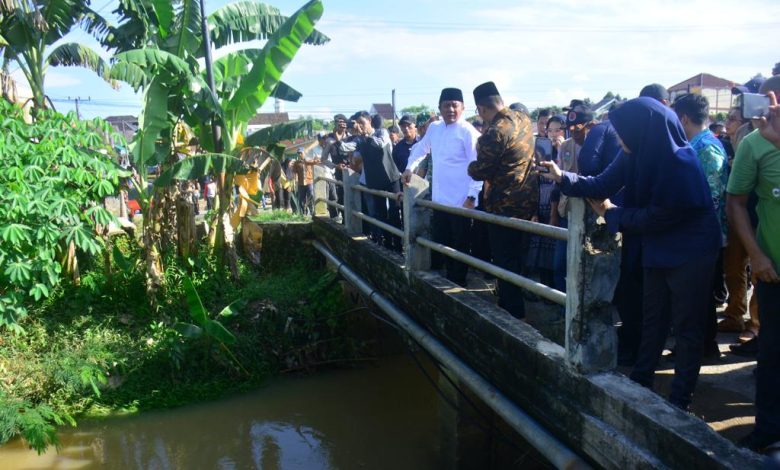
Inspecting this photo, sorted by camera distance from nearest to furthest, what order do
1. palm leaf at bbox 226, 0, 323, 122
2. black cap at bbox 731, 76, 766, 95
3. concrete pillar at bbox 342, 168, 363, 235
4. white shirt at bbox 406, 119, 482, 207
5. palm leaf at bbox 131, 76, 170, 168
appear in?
black cap at bbox 731, 76, 766, 95
white shirt at bbox 406, 119, 482, 207
palm leaf at bbox 131, 76, 170, 168
palm leaf at bbox 226, 0, 323, 122
concrete pillar at bbox 342, 168, 363, 235

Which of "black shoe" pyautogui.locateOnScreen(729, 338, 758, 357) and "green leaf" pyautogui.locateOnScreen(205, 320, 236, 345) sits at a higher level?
"black shoe" pyautogui.locateOnScreen(729, 338, 758, 357)

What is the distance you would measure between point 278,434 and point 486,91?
158 inches

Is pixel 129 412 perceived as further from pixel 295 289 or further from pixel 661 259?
pixel 661 259

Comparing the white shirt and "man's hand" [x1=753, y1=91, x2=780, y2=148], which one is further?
the white shirt

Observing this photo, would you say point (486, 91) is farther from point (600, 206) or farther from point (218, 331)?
point (218, 331)

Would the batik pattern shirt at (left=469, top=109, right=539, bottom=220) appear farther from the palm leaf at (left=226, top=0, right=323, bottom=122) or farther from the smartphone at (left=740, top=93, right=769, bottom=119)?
the palm leaf at (left=226, top=0, right=323, bottom=122)

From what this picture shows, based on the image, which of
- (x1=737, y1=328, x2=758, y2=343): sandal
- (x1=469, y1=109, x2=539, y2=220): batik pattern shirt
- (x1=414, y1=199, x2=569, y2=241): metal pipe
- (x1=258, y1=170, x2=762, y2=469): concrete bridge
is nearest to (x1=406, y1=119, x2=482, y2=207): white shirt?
(x1=258, y1=170, x2=762, y2=469): concrete bridge

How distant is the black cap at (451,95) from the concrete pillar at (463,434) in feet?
7.39

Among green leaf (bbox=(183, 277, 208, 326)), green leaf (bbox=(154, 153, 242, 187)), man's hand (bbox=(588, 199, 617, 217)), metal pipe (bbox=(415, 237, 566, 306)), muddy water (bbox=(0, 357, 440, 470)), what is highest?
green leaf (bbox=(154, 153, 242, 187))

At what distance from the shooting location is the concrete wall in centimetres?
253

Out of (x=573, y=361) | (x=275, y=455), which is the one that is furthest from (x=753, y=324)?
(x=275, y=455)

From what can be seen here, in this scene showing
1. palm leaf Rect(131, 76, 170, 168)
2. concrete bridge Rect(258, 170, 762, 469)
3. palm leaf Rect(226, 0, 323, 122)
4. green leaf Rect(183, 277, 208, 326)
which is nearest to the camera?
concrete bridge Rect(258, 170, 762, 469)

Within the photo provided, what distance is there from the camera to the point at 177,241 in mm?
8594

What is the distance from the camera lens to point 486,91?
4.64 meters
